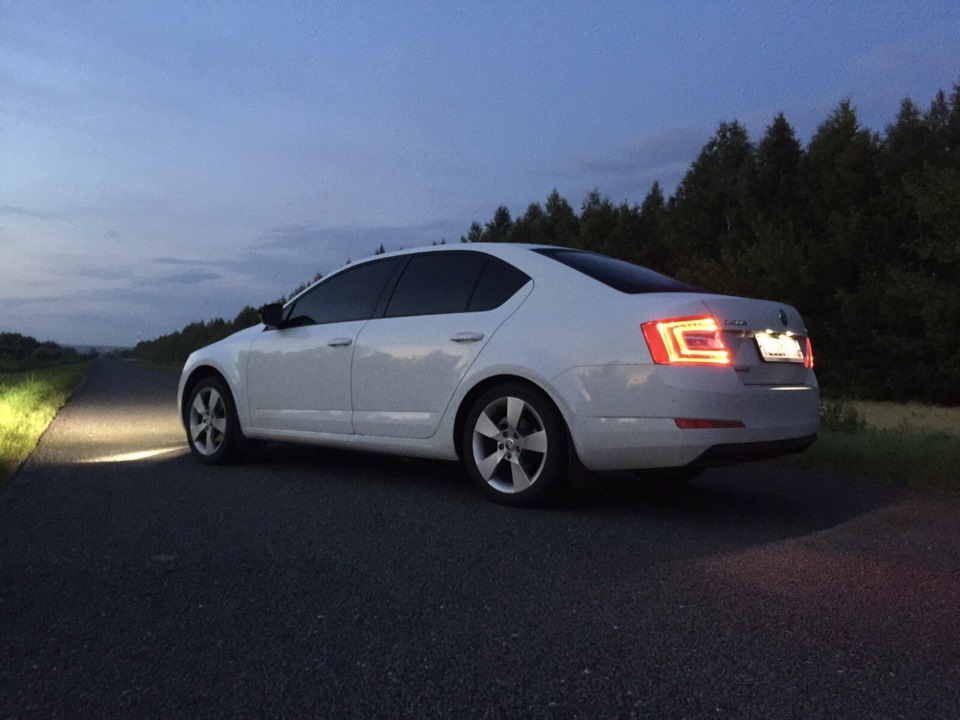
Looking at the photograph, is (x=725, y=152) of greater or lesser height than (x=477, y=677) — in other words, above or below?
above

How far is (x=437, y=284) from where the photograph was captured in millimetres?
6074

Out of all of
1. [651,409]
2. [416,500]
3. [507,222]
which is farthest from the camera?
[507,222]

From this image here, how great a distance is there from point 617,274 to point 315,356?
7.91ft

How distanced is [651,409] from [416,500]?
1729mm

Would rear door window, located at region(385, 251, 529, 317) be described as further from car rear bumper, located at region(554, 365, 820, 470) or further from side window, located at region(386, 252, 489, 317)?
car rear bumper, located at region(554, 365, 820, 470)

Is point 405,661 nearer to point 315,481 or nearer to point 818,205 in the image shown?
point 315,481

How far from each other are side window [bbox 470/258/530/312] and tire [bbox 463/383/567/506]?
582 mm

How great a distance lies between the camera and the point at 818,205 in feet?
103

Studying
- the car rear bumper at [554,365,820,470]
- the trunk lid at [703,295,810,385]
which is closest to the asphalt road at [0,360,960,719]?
the car rear bumper at [554,365,820,470]

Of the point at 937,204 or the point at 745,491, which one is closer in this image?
the point at 745,491

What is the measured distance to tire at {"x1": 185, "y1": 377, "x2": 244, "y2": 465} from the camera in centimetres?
723

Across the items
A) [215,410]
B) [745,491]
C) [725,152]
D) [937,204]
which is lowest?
[745,491]

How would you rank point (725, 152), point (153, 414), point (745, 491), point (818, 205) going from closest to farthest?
Result: point (745, 491), point (153, 414), point (818, 205), point (725, 152)

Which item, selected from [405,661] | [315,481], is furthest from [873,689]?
[315,481]
